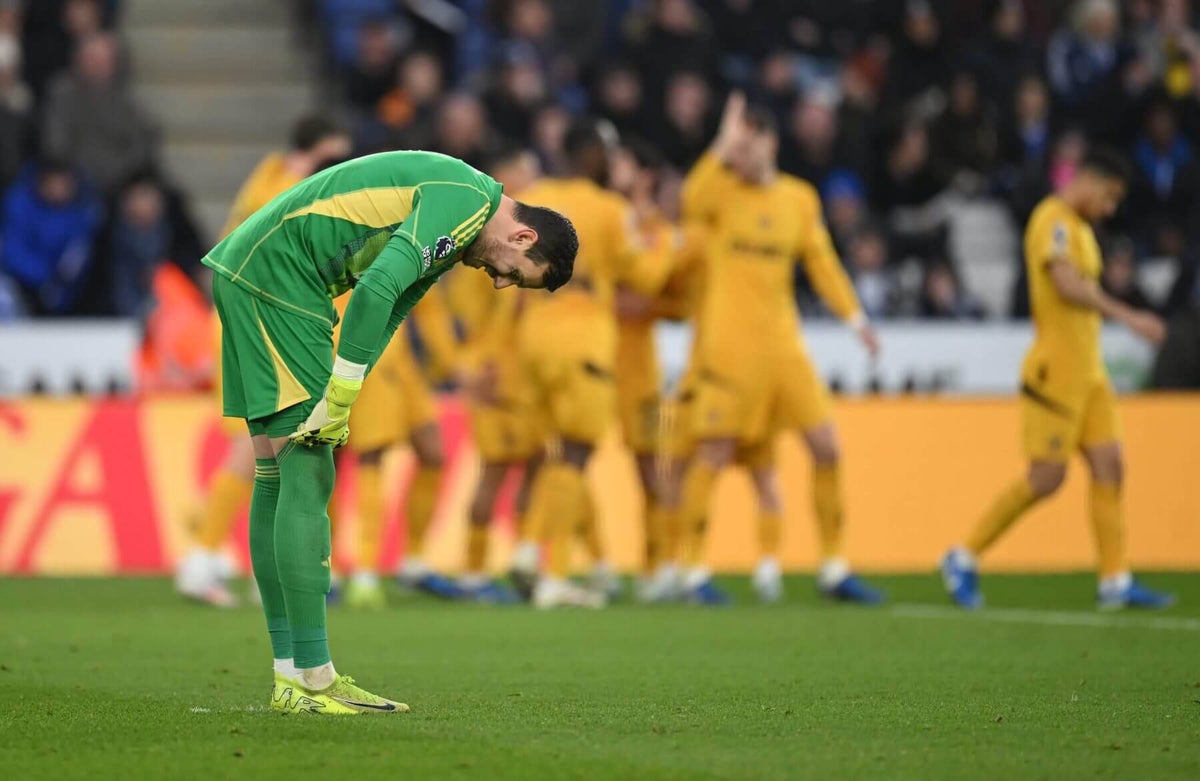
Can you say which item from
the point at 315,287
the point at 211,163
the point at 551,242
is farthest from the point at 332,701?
the point at 211,163

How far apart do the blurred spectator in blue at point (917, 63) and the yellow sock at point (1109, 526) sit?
9795 millimetres

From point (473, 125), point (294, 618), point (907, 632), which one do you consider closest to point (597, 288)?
point (907, 632)

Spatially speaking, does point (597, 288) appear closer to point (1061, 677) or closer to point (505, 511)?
point (505, 511)

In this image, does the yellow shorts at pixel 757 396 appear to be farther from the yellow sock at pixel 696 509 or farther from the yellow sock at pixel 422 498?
the yellow sock at pixel 422 498

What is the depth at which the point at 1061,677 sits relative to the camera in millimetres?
7648

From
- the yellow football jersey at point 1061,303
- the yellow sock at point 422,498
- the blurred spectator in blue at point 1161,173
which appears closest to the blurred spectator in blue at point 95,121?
the yellow sock at point 422,498

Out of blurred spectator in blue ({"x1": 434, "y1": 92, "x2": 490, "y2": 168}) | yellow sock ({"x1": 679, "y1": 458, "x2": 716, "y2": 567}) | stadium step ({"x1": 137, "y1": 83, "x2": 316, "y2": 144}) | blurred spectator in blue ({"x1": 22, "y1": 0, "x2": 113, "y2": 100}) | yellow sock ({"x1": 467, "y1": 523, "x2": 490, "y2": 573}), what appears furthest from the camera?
stadium step ({"x1": 137, "y1": 83, "x2": 316, "y2": 144})

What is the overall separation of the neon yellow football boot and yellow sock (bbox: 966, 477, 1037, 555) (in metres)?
5.67

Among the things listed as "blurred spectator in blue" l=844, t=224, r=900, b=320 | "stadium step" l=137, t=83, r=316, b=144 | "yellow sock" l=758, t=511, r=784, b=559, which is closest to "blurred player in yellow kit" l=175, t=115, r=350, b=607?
"yellow sock" l=758, t=511, r=784, b=559

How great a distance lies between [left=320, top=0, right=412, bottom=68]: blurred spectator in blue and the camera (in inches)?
827

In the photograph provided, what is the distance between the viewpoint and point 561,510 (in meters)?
11.6

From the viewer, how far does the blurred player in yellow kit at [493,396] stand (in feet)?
39.8

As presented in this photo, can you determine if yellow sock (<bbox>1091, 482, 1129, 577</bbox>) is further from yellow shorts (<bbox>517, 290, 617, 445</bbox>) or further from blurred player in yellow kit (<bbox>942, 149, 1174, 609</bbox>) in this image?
yellow shorts (<bbox>517, 290, 617, 445</bbox>)

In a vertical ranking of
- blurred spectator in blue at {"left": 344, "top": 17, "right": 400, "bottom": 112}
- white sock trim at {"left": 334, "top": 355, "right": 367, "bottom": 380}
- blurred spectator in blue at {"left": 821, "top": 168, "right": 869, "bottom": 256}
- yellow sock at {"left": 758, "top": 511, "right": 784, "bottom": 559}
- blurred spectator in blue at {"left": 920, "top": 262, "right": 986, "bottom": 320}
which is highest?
blurred spectator in blue at {"left": 344, "top": 17, "right": 400, "bottom": 112}
